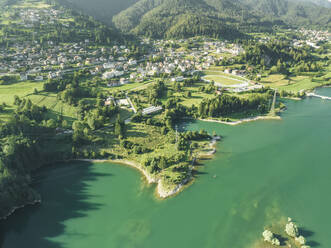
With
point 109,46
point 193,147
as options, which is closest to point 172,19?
point 109,46

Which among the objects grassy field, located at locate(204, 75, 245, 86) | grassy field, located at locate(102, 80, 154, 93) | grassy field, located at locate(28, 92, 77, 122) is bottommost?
grassy field, located at locate(28, 92, 77, 122)

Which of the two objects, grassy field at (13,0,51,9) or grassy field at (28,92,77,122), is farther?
grassy field at (13,0,51,9)

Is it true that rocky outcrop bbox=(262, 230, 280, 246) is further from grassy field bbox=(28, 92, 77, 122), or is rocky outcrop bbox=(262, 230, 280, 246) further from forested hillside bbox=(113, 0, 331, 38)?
forested hillside bbox=(113, 0, 331, 38)

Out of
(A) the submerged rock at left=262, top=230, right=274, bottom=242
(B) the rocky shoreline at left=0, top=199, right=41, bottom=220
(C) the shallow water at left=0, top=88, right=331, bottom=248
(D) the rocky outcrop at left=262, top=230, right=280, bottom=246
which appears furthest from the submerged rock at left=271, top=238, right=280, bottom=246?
(B) the rocky shoreline at left=0, top=199, right=41, bottom=220

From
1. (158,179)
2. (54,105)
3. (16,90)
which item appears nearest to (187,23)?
(16,90)

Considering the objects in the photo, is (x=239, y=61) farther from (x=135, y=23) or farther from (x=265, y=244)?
(x=135, y=23)

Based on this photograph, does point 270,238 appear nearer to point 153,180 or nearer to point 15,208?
point 153,180

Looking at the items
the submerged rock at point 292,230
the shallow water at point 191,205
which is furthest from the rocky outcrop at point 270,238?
the submerged rock at point 292,230
